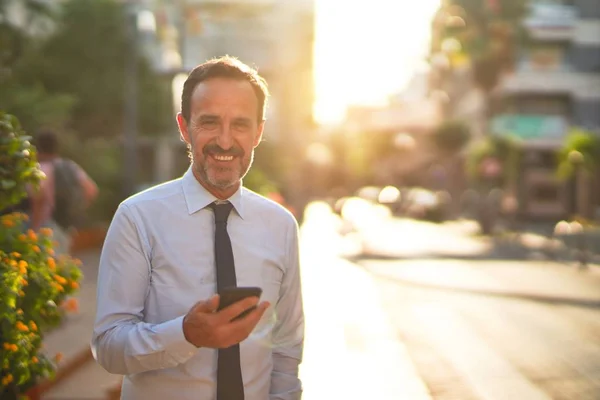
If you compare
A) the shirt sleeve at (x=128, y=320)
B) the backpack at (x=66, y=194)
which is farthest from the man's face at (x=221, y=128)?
the backpack at (x=66, y=194)

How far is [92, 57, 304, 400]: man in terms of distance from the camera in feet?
10.2

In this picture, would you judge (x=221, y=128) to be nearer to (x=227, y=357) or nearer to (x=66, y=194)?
(x=227, y=357)

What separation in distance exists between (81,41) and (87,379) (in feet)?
103

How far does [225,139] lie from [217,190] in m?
0.21

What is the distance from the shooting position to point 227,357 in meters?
3.22

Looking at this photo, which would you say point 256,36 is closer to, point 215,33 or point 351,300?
point 215,33

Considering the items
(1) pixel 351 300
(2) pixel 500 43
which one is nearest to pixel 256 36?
(2) pixel 500 43

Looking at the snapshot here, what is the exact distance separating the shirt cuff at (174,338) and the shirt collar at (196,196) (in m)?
0.47

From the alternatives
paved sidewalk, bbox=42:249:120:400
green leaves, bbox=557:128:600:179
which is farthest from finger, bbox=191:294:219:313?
green leaves, bbox=557:128:600:179

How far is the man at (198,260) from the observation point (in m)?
3.10

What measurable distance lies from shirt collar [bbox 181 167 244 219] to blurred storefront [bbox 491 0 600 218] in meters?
49.8

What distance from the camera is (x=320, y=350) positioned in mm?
9906

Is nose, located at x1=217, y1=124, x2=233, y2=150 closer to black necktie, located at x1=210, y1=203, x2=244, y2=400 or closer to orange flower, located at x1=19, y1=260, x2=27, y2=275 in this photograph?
black necktie, located at x1=210, y1=203, x2=244, y2=400

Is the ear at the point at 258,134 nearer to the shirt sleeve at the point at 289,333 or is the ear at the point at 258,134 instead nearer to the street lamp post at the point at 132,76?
the shirt sleeve at the point at 289,333
